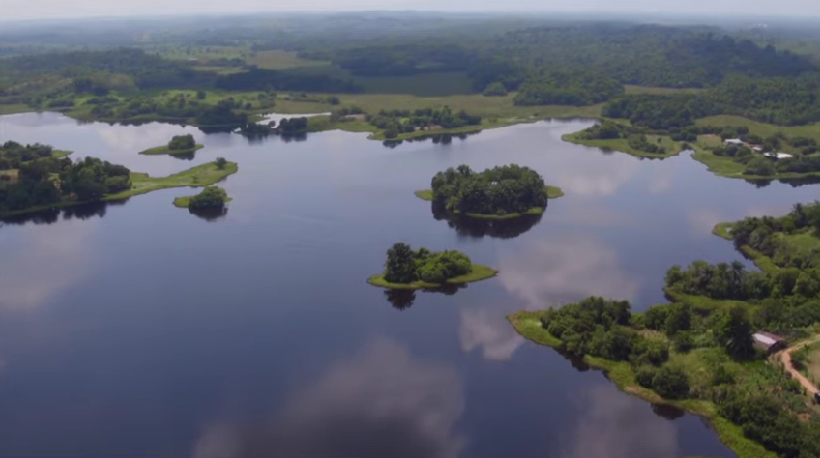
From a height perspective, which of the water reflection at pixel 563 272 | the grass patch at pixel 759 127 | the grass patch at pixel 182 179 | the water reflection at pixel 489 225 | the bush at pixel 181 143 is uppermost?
the water reflection at pixel 563 272

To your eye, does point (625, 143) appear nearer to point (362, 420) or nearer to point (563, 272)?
point (563, 272)

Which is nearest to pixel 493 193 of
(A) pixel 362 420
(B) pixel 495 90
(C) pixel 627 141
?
(A) pixel 362 420

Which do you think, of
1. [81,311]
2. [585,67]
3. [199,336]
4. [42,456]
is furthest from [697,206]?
[585,67]

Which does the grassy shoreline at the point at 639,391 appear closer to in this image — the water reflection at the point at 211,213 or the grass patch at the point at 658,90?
the water reflection at the point at 211,213

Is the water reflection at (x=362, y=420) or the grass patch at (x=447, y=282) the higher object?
the water reflection at (x=362, y=420)

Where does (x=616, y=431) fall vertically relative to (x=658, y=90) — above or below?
above

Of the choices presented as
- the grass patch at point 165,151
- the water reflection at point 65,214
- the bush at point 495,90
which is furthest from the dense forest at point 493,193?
the bush at point 495,90
